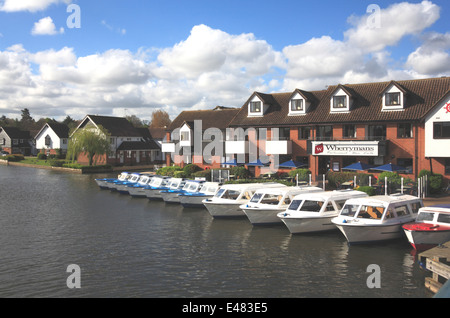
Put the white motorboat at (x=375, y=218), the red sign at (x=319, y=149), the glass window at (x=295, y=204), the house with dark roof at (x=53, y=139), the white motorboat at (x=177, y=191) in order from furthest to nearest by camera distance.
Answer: the house with dark roof at (x=53, y=139), the red sign at (x=319, y=149), the white motorboat at (x=177, y=191), the glass window at (x=295, y=204), the white motorboat at (x=375, y=218)

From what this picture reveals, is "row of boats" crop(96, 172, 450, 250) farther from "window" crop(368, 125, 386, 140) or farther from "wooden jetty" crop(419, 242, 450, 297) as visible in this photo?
"window" crop(368, 125, 386, 140)

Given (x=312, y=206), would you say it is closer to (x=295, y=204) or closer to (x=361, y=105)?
(x=295, y=204)

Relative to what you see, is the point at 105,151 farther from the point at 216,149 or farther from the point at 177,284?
the point at 177,284

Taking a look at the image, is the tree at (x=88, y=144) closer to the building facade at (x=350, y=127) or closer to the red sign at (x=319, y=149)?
the building facade at (x=350, y=127)

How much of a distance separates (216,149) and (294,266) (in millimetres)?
37566

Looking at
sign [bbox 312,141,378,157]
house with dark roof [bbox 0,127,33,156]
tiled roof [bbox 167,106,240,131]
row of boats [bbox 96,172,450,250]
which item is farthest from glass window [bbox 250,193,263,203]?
house with dark roof [bbox 0,127,33,156]

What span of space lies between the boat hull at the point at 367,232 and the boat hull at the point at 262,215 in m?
5.53

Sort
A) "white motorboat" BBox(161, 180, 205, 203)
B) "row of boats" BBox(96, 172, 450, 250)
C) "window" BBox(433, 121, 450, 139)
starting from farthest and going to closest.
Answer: "window" BBox(433, 121, 450, 139), "white motorboat" BBox(161, 180, 205, 203), "row of boats" BBox(96, 172, 450, 250)

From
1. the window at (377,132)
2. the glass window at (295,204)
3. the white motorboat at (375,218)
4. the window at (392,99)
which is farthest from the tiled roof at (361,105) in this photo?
the glass window at (295,204)

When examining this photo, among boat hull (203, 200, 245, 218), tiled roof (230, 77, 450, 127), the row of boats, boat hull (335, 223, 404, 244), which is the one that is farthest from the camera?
tiled roof (230, 77, 450, 127)

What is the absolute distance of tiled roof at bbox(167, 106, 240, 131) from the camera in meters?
59.5

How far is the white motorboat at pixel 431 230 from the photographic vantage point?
1961 cm

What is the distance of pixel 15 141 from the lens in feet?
354

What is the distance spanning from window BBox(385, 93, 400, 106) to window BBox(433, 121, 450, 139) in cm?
441
